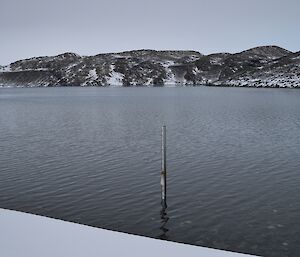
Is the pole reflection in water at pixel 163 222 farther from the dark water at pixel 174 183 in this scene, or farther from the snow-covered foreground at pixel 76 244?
the snow-covered foreground at pixel 76 244

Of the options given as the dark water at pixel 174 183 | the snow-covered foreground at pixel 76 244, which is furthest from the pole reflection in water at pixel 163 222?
the snow-covered foreground at pixel 76 244

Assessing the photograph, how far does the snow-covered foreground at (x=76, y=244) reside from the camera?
12445 mm

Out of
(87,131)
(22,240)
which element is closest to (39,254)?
(22,240)

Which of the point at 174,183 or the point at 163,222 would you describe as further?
the point at 174,183

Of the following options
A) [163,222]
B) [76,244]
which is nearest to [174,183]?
[163,222]

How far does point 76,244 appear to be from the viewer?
43.3ft

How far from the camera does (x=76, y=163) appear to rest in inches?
1350

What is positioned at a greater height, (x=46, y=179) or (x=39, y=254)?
(x=39, y=254)

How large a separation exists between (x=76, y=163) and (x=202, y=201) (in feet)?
48.6

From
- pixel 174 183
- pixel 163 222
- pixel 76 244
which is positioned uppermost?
pixel 76 244

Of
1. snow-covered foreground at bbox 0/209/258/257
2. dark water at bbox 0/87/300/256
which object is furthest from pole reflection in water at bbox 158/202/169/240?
snow-covered foreground at bbox 0/209/258/257

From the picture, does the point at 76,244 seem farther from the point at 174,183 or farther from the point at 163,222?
the point at 174,183

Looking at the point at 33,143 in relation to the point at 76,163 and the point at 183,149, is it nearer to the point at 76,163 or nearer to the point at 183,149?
the point at 76,163

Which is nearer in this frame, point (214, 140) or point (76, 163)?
point (76, 163)
